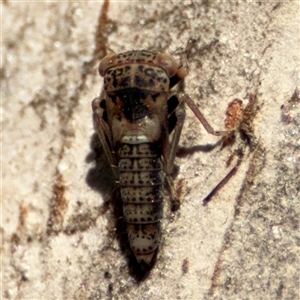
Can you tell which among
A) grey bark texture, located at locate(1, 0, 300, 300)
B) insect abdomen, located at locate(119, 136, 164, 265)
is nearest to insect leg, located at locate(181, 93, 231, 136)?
grey bark texture, located at locate(1, 0, 300, 300)

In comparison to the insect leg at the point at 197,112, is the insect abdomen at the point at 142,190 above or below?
below

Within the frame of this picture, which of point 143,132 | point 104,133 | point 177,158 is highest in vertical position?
point 143,132

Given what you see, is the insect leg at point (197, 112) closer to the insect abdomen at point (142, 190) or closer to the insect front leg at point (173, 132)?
the insect front leg at point (173, 132)

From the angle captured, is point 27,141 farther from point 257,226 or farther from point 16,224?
point 257,226

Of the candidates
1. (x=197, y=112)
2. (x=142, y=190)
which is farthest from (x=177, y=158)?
(x=142, y=190)

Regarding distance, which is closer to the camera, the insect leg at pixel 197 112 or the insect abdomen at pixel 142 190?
the insect abdomen at pixel 142 190

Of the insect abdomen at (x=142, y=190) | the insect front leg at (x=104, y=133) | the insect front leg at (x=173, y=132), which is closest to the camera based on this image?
the insect abdomen at (x=142, y=190)

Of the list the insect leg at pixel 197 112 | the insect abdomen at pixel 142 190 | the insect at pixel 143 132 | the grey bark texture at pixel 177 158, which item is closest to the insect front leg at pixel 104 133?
the insect at pixel 143 132

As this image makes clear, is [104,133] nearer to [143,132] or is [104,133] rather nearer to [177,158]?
[143,132]
